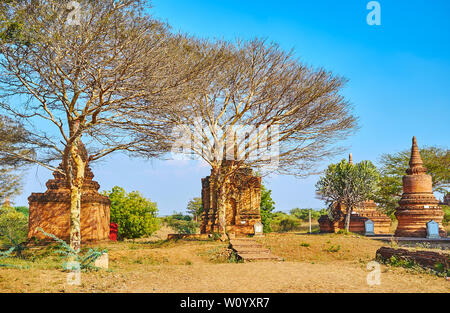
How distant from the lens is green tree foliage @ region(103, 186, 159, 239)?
2114cm

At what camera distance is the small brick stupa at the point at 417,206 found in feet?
74.1

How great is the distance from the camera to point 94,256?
8.99 metres

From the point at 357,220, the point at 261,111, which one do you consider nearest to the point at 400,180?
the point at 357,220

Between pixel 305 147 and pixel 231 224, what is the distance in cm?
658

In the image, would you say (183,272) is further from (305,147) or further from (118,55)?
(305,147)

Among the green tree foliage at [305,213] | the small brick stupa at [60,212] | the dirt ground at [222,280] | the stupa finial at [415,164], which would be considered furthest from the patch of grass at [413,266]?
the green tree foliage at [305,213]

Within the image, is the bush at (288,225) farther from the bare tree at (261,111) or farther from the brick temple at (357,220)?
the bare tree at (261,111)

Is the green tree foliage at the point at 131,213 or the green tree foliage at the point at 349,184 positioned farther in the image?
the green tree foliage at the point at 349,184

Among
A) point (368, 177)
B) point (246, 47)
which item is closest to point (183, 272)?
point (246, 47)

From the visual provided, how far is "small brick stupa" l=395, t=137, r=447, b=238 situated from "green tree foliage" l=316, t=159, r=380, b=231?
286cm

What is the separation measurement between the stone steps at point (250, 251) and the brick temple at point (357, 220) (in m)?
14.9

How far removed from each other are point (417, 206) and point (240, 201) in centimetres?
1089

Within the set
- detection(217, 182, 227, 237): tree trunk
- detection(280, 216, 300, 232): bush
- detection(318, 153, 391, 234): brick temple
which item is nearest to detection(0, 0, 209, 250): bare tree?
detection(217, 182, 227, 237): tree trunk

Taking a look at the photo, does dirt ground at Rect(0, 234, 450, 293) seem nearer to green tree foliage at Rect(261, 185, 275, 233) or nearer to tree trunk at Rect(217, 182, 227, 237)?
tree trunk at Rect(217, 182, 227, 237)
